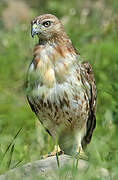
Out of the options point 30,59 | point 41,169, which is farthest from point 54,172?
point 30,59

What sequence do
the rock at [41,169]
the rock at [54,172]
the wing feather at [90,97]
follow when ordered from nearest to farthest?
1. the rock at [54,172]
2. the rock at [41,169]
3. the wing feather at [90,97]

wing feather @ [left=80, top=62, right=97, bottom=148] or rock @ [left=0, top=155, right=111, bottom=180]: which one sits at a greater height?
wing feather @ [left=80, top=62, right=97, bottom=148]

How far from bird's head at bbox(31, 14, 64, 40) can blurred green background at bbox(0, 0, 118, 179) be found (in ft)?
1.39

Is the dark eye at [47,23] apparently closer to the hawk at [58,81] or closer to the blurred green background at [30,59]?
the hawk at [58,81]

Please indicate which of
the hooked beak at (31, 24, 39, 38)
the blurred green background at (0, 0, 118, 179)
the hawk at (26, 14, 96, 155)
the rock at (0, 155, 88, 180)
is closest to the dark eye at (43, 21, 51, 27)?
the hawk at (26, 14, 96, 155)

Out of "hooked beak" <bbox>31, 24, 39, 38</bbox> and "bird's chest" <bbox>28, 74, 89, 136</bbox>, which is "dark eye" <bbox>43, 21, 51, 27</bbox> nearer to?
"hooked beak" <bbox>31, 24, 39, 38</bbox>

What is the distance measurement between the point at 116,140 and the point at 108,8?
905 cm

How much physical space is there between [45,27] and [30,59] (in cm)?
519

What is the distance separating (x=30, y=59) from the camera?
12.4m

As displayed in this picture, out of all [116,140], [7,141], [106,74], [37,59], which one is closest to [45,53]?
[37,59]

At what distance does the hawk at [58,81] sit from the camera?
7.00 meters

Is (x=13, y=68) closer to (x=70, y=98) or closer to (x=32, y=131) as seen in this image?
(x=32, y=131)

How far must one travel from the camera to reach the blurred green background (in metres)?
7.26

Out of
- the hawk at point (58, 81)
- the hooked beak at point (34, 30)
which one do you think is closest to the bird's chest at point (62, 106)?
the hawk at point (58, 81)
